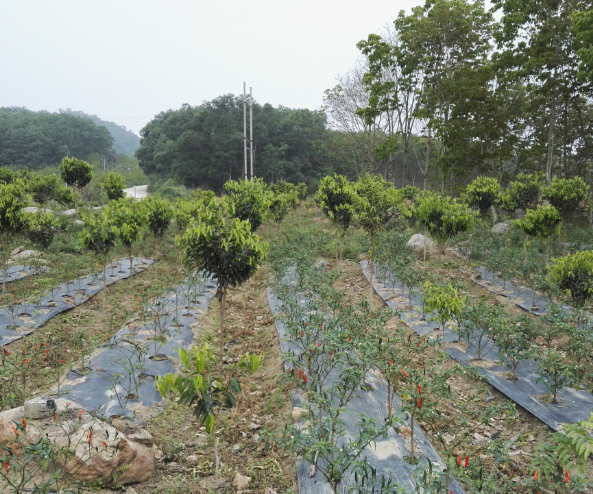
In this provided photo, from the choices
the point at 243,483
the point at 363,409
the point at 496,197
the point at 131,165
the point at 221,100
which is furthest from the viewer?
the point at 131,165

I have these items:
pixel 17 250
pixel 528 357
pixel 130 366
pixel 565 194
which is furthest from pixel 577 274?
pixel 17 250

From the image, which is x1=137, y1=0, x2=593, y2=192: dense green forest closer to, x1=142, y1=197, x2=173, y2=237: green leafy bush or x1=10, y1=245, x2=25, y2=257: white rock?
x1=142, y1=197, x2=173, y2=237: green leafy bush

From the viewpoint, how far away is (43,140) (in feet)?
153

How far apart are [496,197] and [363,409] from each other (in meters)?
12.9

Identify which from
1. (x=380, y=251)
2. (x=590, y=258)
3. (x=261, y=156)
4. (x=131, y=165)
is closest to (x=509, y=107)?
(x=380, y=251)

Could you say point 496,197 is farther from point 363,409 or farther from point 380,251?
point 363,409

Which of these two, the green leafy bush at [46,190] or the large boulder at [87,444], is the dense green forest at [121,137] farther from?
the large boulder at [87,444]

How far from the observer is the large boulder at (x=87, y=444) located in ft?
11.8

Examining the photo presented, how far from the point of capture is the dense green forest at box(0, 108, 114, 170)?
145 feet

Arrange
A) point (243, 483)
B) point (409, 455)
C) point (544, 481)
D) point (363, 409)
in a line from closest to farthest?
1. point (544, 481)
2. point (243, 483)
3. point (409, 455)
4. point (363, 409)

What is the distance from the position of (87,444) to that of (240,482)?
1.46 metres

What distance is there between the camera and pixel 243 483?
3.86m

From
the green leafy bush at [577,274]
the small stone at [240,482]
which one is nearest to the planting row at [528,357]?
the green leafy bush at [577,274]

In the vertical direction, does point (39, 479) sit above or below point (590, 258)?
below
